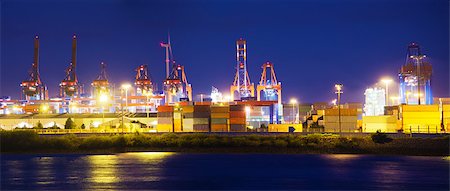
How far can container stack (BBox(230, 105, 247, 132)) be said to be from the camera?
158 feet

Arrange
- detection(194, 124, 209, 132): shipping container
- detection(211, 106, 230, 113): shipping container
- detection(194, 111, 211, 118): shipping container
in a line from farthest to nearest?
detection(211, 106, 230, 113): shipping container
detection(194, 111, 211, 118): shipping container
detection(194, 124, 209, 132): shipping container

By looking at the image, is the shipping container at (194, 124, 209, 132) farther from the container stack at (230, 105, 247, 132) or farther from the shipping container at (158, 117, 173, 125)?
the shipping container at (158, 117, 173, 125)

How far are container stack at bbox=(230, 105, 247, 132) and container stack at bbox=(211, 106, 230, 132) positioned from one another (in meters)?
0.46

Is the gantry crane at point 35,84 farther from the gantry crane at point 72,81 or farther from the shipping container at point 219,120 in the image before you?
the shipping container at point 219,120

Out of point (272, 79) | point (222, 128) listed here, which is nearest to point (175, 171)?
point (222, 128)

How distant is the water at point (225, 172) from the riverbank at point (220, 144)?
664 mm

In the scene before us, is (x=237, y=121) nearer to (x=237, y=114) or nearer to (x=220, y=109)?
(x=237, y=114)

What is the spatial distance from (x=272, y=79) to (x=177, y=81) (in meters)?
17.0

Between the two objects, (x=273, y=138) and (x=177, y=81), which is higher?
(x=177, y=81)

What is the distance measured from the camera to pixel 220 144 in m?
34.8

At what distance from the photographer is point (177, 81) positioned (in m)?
97.0

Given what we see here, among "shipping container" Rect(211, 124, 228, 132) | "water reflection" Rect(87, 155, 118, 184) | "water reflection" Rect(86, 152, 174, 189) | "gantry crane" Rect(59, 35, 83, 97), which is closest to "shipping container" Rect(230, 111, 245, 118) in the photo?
"shipping container" Rect(211, 124, 228, 132)

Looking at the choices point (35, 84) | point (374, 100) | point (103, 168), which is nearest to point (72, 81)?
point (35, 84)

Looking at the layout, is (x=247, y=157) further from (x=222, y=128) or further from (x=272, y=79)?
(x=272, y=79)
